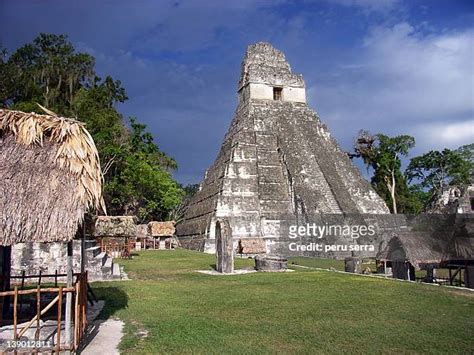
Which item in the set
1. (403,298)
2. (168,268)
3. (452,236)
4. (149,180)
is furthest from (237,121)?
(403,298)

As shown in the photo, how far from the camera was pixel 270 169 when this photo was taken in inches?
1051

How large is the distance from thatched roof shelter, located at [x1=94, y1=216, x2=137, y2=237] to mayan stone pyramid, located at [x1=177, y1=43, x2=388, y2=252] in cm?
373

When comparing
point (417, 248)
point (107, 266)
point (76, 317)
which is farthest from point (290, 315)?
point (417, 248)

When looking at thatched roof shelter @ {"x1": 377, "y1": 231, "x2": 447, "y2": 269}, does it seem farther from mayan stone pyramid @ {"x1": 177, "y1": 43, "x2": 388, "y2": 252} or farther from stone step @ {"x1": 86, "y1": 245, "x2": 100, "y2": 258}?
mayan stone pyramid @ {"x1": 177, "y1": 43, "x2": 388, "y2": 252}

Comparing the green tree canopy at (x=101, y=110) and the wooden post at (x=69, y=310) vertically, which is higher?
the green tree canopy at (x=101, y=110)

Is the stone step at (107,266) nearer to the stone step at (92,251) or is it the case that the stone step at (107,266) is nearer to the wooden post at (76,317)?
the stone step at (92,251)

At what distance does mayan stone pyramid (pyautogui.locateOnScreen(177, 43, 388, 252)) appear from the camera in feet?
80.6

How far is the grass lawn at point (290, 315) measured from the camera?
19.5 feet

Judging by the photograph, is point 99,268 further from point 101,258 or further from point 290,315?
point 290,315

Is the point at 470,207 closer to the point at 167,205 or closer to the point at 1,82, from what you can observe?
the point at 167,205

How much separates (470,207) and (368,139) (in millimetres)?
10428

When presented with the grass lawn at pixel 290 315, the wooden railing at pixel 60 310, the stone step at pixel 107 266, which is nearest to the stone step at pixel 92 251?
the stone step at pixel 107 266

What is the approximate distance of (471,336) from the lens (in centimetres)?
625

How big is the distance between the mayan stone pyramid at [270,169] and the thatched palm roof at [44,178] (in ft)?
60.0
